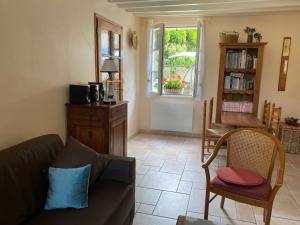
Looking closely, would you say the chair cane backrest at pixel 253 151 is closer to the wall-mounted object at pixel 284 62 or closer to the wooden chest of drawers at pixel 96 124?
the wooden chest of drawers at pixel 96 124

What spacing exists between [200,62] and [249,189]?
3.20 metres

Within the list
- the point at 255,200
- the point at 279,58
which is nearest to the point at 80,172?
the point at 255,200

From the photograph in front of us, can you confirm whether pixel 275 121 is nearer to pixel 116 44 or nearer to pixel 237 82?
pixel 237 82

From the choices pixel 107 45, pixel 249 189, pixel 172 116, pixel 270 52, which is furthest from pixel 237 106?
pixel 249 189

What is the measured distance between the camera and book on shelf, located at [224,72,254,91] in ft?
14.3

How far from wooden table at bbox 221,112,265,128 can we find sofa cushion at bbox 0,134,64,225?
8.48 ft

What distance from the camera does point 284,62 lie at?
4.41 meters

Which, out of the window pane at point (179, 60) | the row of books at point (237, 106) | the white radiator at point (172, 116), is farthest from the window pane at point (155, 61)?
the row of books at point (237, 106)

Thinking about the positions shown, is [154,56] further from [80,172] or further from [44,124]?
[80,172]

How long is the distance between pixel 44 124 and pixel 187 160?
220 centimetres

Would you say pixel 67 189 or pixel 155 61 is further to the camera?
pixel 155 61

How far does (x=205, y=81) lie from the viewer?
4828 millimetres

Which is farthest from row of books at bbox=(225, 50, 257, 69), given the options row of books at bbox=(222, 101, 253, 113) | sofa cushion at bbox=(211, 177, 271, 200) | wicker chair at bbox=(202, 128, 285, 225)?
sofa cushion at bbox=(211, 177, 271, 200)

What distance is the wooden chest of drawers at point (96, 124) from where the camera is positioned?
256 centimetres
